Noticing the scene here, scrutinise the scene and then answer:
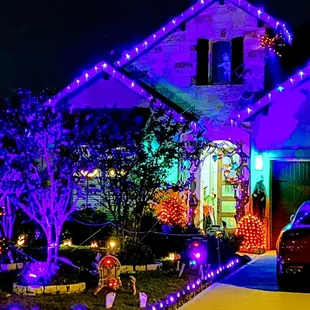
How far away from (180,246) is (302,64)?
7.22 m

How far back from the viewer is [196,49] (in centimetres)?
2059

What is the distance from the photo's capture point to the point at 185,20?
2078cm

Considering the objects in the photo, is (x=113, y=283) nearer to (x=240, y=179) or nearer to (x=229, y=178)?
(x=240, y=179)

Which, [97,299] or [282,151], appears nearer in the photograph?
[97,299]

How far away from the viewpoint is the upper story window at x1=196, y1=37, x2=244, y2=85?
20.1 m

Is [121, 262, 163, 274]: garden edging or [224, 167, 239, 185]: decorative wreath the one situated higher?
[224, 167, 239, 185]: decorative wreath

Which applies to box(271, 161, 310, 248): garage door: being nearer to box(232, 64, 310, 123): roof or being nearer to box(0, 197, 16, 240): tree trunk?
box(232, 64, 310, 123): roof

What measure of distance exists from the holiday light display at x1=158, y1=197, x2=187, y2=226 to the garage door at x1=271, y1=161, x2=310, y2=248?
97.8 inches

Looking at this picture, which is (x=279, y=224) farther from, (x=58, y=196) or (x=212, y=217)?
(x=58, y=196)

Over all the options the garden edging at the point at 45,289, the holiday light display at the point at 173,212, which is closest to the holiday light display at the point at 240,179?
the holiday light display at the point at 173,212

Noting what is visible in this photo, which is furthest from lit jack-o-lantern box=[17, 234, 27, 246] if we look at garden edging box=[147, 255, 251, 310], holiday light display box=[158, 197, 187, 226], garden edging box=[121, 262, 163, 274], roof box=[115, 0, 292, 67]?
roof box=[115, 0, 292, 67]

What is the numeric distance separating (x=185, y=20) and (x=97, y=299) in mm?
12497

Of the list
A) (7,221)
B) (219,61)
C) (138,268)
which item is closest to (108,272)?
(138,268)

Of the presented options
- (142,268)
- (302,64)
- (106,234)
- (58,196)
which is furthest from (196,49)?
(58,196)
